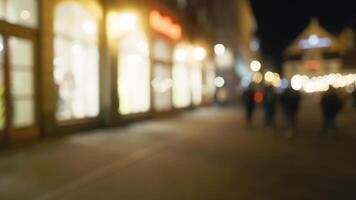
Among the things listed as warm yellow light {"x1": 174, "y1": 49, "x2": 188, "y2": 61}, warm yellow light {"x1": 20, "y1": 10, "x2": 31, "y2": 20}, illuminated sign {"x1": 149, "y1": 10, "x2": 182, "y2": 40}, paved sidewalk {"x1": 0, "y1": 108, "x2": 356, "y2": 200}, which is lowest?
paved sidewalk {"x1": 0, "y1": 108, "x2": 356, "y2": 200}

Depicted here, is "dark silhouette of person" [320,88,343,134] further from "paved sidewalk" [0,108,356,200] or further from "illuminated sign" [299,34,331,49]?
"illuminated sign" [299,34,331,49]

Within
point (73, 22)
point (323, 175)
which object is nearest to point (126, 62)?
point (73, 22)

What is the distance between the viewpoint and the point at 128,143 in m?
13.9

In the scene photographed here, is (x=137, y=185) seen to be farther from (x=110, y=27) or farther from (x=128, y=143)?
(x=110, y=27)

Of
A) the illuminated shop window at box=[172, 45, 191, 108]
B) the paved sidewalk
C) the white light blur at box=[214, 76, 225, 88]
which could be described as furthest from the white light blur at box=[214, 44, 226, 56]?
the paved sidewalk

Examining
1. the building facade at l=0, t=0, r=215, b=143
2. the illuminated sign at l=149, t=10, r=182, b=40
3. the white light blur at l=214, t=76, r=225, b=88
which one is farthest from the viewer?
the white light blur at l=214, t=76, r=225, b=88

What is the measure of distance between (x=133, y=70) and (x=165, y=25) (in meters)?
4.50

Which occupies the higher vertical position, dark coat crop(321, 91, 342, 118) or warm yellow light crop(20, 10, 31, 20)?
warm yellow light crop(20, 10, 31, 20)

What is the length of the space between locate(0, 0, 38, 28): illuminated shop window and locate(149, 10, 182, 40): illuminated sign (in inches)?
347

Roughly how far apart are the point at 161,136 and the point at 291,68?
86.5 m

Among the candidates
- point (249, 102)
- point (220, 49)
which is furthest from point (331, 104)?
point (220, 49)

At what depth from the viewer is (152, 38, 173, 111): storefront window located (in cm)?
2375

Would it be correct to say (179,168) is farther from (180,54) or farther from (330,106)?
(180,54)

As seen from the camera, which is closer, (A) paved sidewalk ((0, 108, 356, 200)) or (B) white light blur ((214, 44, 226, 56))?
(A) paved sidewalk ((0, 108, 356, 200))
